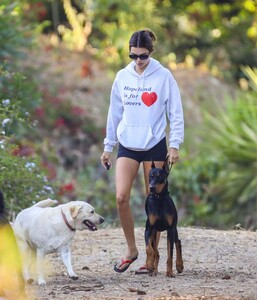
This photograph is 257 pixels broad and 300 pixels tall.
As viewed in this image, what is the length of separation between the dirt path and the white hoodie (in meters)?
1.14

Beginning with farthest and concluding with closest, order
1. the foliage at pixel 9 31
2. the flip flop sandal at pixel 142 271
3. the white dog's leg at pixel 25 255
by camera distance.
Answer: the foliage at pixel 9 31
the flip flop sandal at pixel 142 271
the white dog's leg at pixel 25 255

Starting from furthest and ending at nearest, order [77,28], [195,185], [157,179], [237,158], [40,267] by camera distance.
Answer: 1. [77,28]
2. [195,185]
3. [237,158]
4. [40,267]
5. [157,179]

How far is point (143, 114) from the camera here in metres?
9.02

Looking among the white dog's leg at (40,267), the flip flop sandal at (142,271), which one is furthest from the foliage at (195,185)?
the white dog's leg at (40,267)

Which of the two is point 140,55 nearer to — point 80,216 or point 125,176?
point 125,176

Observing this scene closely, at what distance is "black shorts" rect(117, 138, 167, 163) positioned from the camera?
907cm

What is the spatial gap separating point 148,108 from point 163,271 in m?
1.47

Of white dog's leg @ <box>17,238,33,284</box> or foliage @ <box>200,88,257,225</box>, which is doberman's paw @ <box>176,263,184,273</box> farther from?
foliage @ <box>200,88,257,225</box>

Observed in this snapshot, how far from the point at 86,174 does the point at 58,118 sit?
188 centimetres

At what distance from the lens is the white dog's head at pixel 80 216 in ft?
29.3

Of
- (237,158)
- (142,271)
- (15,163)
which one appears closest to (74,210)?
(142,271)

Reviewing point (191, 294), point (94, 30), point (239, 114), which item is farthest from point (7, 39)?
point (94, 30)

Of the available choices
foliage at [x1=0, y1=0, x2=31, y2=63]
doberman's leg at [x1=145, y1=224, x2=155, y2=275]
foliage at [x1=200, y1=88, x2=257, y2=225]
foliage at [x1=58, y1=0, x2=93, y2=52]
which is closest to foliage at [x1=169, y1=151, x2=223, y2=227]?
foliage at [x1=200, y1=88, x2=257, y2=225]

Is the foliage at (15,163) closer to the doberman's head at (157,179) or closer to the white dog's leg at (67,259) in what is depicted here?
the white dog's leg at (67,259)
